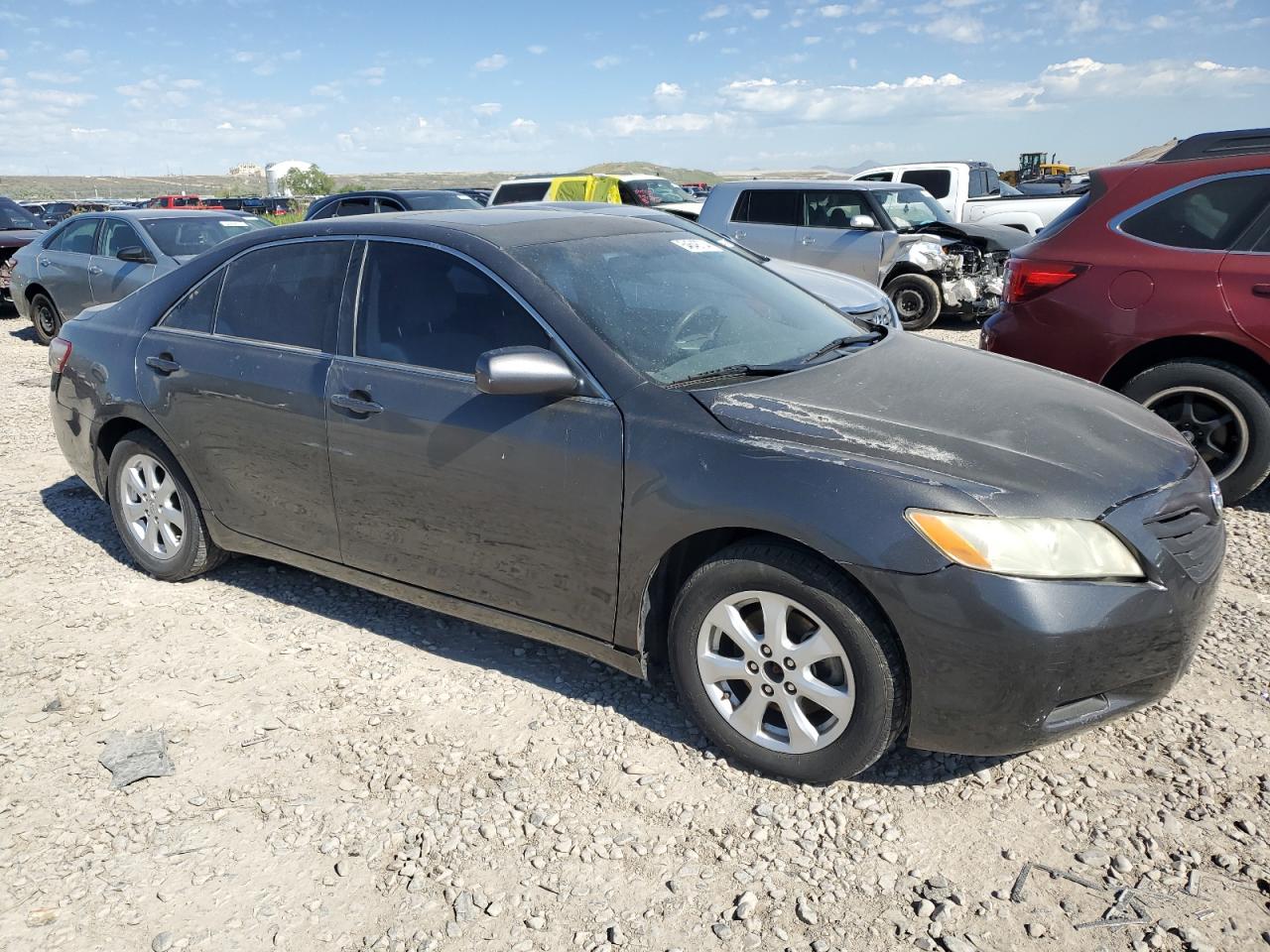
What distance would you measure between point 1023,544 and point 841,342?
142 centimetres

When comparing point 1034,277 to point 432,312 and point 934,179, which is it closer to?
point 432,312

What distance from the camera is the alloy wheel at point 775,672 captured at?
2.84 meters

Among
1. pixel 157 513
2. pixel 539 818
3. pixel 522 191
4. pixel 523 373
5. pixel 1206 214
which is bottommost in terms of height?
pixel 539 818

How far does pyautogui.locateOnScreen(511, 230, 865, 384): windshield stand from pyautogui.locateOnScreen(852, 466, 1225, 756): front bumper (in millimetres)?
1074

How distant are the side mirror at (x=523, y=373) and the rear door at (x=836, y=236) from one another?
8.98 meters

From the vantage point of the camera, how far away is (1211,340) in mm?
4957

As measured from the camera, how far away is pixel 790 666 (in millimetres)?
2889

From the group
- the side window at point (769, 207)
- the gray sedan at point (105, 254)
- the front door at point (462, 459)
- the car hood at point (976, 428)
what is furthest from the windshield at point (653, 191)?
the car hood at point (976, 428)

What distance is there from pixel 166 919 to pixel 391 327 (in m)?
2.05

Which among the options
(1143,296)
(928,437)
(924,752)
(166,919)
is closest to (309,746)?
(166,919)

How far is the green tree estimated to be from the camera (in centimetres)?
6612

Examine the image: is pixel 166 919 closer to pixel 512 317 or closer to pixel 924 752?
pixel 512 317

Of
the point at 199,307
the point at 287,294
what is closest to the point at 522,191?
the point at 199,307

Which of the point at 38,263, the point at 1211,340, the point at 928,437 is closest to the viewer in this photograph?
the point at 928,437
